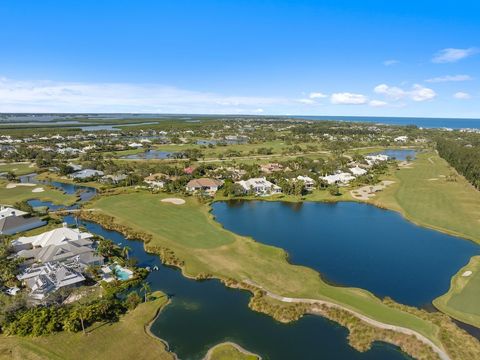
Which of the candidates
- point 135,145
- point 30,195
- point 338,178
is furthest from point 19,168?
point 338,178

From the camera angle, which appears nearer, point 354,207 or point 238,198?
point 354,207

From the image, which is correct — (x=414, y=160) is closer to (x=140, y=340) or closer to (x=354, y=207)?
(x=354, y=207)

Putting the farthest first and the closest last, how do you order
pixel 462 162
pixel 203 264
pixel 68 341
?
pixel 462 162
pixel 203 264
pixel 68 341

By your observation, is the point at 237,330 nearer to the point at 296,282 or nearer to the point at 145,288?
the point at 296,282

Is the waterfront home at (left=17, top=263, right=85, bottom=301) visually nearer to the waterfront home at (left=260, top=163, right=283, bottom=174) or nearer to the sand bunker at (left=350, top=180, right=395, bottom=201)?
the sand bunker at (left=350, top=180, right=395, bottom=201)

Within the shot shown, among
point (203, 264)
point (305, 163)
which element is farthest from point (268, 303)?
point (305, 163)

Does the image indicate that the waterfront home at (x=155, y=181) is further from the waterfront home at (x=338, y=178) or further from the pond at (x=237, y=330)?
the pond at (x=237, y=330)

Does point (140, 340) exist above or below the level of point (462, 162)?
below
